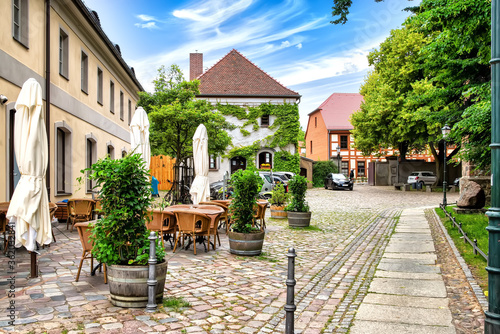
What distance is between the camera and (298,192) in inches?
491

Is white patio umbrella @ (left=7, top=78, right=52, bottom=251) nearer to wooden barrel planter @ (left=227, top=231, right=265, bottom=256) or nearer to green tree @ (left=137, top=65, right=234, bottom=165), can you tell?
wooden barrel planter @ (left=227, top=231, right=265, bottom=256)

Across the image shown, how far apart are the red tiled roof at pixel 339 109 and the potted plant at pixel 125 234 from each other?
5000cm

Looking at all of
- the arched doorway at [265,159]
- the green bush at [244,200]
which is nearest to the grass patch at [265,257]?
the green bush at [244,200]

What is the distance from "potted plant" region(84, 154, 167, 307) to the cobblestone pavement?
264 millimetres

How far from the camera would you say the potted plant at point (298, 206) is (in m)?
12.4

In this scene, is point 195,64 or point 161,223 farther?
point 195,64

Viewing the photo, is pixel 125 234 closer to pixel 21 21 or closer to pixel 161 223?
pixel 161 223

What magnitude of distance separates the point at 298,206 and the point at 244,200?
Result: 4707 millimetres

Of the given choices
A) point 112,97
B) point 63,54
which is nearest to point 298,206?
point 63,54

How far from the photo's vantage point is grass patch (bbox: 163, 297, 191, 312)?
195 inches

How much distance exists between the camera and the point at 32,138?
6.48 m

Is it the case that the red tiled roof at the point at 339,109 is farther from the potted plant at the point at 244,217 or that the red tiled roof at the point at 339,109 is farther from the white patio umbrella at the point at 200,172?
the potted plant at the point at 244,217

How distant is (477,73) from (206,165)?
779cm

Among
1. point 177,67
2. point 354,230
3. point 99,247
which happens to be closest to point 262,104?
point 177,67
